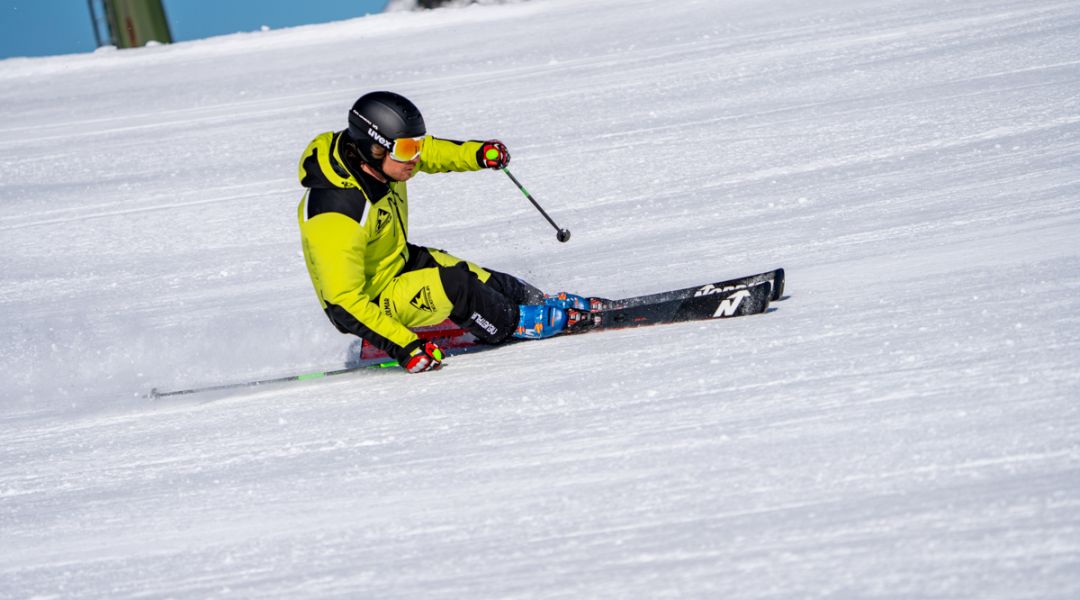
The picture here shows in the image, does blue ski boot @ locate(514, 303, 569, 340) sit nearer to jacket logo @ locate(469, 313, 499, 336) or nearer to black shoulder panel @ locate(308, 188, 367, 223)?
jacket logo @ locate(469, 313, 499, 336)

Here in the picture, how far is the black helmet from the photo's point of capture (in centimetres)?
455

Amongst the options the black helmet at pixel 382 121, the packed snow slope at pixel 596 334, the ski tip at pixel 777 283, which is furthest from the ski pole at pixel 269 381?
the ski tip at pixel 777 283

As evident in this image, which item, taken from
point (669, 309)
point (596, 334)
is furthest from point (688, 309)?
point (596, 334)

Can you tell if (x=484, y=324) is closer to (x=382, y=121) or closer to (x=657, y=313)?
(x=657, y=313)

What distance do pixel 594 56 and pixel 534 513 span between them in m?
6.45

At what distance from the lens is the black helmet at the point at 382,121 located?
4555mm

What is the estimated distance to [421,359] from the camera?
4730 mm

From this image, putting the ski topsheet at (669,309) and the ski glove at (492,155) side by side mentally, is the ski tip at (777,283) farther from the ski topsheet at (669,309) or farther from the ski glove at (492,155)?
the ski glove at (492,155)

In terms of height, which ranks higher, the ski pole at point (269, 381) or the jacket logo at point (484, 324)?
the jacket logo at point (484, 324)

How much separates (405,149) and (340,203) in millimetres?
342

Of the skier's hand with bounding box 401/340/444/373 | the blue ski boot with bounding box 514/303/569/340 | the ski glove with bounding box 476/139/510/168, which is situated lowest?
the skier's hand with bounding box 401/340/444/373

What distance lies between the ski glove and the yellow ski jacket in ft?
1.55

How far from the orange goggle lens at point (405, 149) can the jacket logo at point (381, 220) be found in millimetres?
258

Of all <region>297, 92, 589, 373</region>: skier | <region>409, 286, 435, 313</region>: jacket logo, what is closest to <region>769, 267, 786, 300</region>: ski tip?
<region>297, 92, 589, 373</region>: skier
